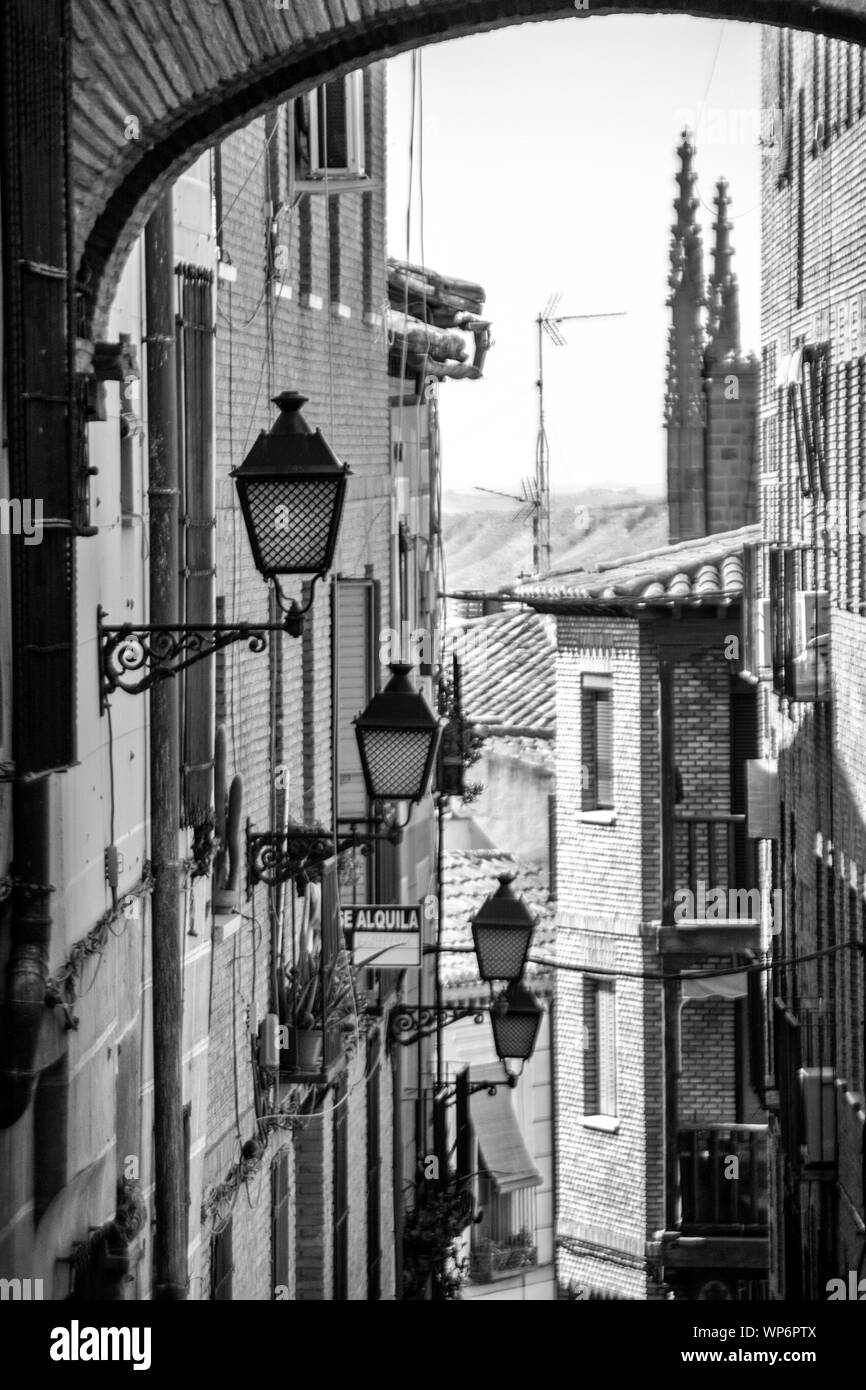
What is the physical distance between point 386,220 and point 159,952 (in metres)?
12.4

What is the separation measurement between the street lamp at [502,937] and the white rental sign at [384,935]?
0.70 meters

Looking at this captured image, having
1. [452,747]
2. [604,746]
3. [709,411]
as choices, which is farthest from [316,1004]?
[709,411]

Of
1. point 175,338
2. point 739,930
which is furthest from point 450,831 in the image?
point 175,338

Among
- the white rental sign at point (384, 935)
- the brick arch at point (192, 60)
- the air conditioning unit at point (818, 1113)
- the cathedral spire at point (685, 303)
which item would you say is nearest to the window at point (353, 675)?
the white rental sign at point (384, 935)

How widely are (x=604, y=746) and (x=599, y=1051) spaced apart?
3.33 metres

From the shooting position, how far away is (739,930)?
89.5ft

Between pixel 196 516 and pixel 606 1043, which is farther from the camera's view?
pixel 606 1043

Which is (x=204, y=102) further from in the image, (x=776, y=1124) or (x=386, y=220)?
(x=776, y=1124)

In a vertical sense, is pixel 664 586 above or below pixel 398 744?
above

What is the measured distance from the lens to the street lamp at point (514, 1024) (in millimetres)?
17172

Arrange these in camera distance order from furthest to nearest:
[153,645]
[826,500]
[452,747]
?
[452,747] → [826,500] → [153,645]

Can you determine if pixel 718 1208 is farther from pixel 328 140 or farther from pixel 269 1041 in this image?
pixel 328 140

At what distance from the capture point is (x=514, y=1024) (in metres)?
17.3

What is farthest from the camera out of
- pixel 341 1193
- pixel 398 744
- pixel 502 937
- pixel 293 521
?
pixel 341 1193
